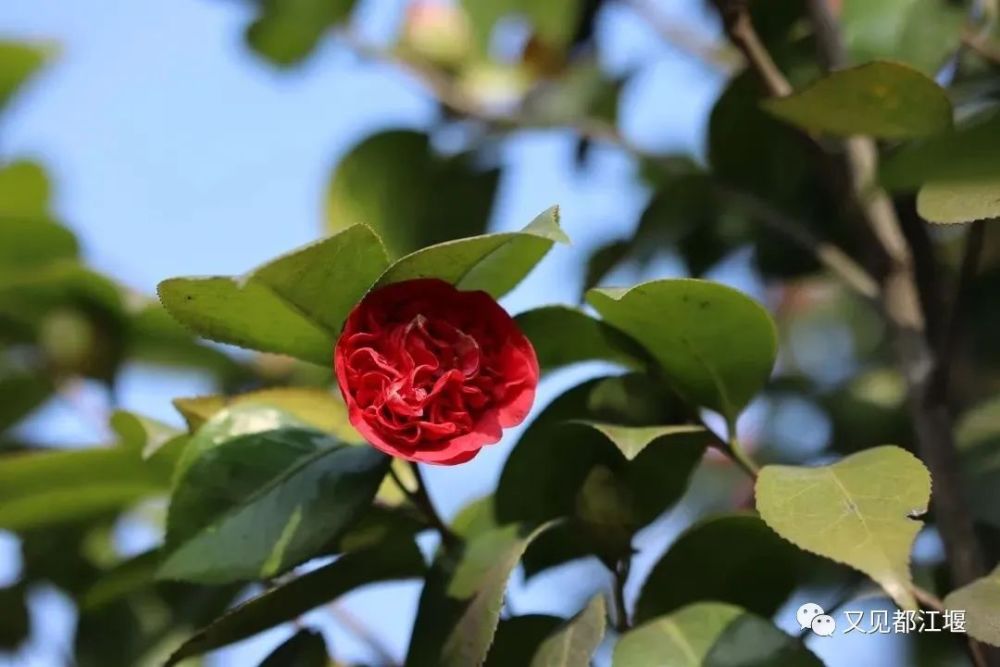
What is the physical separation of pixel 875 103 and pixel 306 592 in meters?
0.43

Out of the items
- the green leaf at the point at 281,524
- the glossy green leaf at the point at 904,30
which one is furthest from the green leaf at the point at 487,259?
the glossy green leaf at the point at 904,30

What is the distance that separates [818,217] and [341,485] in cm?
55

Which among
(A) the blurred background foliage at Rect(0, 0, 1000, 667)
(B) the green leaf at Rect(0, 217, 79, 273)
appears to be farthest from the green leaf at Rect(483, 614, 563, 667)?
(B) the green leaf at Rect(0, 217, 79, 273)

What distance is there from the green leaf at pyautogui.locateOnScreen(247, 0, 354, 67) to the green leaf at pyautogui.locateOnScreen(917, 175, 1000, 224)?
719 mm

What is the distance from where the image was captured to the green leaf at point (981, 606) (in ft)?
1.71

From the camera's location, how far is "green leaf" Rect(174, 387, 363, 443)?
66 centimetres

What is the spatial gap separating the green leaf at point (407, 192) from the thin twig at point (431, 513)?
0.38m

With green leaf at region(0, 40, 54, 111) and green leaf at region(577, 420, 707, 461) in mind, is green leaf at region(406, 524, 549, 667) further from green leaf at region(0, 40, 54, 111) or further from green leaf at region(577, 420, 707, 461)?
green leaf at region(0, 40, 54, 111)

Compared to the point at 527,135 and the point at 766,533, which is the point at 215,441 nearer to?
the point at 766,533

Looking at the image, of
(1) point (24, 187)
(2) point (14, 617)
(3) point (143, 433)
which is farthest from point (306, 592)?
(1) point (24, 187)

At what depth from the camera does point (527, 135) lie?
3.68 ft

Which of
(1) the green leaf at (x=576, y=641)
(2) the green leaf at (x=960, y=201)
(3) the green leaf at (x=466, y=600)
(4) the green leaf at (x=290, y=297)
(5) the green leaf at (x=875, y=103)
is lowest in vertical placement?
(1) the green leaf at (x=576, y=641)

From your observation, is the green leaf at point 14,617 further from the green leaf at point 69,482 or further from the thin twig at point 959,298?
the thin twig at point 959,298

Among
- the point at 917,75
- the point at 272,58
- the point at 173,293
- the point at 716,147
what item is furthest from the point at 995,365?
the point at 173,293
